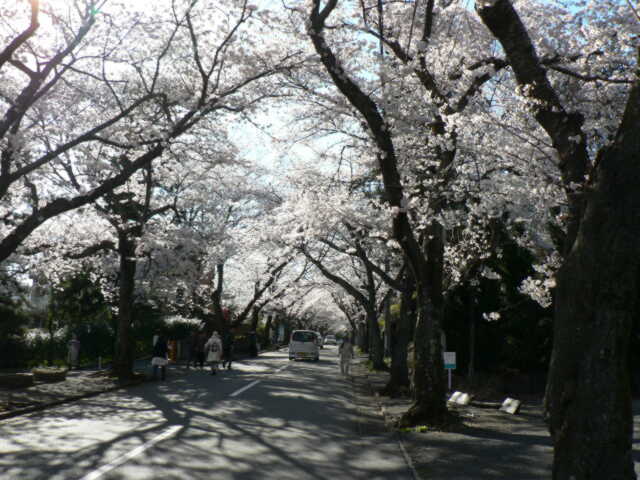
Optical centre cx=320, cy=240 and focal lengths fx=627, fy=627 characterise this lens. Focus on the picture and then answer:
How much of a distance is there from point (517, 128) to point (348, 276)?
3570 cm

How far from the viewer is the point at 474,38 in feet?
45.3

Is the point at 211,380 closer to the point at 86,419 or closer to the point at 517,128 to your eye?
the point at 86,419

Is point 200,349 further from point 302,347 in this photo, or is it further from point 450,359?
point 450,359

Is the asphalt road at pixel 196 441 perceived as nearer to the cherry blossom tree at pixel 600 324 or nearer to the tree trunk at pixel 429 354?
the tree trunk at pixel 429 354

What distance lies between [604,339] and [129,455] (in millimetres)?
6274

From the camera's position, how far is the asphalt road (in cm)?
786

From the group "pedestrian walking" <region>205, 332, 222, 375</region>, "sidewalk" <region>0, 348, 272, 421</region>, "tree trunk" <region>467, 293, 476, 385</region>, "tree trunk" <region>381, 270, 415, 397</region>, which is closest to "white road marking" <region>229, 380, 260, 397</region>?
"pedestrian walking" <region>205, 332, 222, 375</region>

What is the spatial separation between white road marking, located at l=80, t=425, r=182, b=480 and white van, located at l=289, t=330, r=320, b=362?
30.9 metres

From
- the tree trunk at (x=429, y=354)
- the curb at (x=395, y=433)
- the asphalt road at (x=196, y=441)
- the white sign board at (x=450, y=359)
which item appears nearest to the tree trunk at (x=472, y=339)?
the curb at (x=395, y=433)

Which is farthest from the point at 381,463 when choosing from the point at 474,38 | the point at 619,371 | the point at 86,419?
the point at 474,38

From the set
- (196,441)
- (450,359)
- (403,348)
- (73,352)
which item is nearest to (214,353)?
(73,352)

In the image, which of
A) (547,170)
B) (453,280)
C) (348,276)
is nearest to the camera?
(547,170)

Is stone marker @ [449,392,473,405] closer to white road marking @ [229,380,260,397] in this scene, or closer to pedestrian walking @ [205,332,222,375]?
white road marking @ [229,380,260,397]

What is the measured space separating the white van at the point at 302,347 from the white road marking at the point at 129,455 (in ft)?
101
